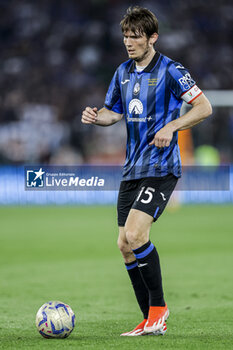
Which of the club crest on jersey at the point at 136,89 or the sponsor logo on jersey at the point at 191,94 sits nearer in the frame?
the sponsor logo on jersey at the point at 191,94

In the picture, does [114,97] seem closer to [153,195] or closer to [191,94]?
[191,94]

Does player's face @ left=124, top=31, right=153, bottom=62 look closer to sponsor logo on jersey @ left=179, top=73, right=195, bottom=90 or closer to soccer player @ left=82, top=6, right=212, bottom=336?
soccer player @ left=82, top=6, right=212, bottom=336

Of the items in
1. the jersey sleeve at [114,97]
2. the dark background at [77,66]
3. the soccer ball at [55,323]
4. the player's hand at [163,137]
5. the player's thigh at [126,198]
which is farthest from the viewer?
the dark background at [77,66]

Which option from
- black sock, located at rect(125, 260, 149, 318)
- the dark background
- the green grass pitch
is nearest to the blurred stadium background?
the dark background

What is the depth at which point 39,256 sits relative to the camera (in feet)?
Result: 30.6

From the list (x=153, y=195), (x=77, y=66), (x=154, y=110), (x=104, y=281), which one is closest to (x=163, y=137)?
(x=154, y=110)

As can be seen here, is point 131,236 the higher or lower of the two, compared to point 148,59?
lower

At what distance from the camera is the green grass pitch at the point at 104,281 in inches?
175

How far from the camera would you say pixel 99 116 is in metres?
4.81

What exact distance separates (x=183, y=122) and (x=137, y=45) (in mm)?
A: 614

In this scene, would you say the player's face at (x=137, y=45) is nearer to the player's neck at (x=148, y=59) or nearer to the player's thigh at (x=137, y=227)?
the player's neck at (x=148, y=59)

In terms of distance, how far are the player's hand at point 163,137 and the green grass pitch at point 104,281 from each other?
1.27m

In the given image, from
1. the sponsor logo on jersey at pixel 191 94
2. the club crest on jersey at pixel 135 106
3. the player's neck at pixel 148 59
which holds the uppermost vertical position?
the player's neck at pixel 148 59

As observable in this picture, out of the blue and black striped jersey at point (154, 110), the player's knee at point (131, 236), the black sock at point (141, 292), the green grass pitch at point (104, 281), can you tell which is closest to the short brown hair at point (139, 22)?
the blue and black striped jersey at point (154, 110)
